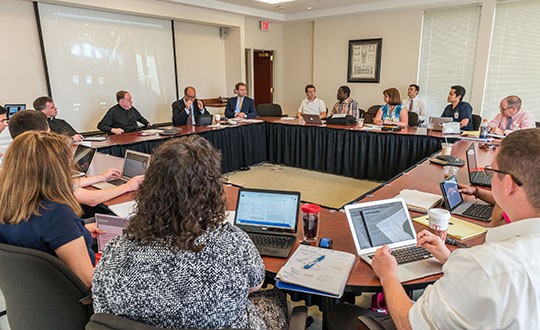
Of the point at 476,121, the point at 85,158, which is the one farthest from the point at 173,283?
the point at 476,121

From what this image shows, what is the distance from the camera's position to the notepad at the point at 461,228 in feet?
5.10

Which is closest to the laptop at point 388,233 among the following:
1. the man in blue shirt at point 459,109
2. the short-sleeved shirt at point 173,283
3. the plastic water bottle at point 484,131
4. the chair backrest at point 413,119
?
the short-sleeved shirt at point 173,283

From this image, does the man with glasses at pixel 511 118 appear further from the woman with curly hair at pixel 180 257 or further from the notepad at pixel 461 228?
the woman with curly hair at pixel 180 257

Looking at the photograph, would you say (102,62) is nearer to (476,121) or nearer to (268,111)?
(268,111)

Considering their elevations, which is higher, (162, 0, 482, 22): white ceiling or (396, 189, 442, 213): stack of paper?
(162, 0, 482, 22): white ceiling

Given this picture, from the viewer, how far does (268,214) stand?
163 cm

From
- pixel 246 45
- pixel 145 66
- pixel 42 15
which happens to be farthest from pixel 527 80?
pixel 42 15

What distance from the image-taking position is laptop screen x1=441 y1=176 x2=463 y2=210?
184cm

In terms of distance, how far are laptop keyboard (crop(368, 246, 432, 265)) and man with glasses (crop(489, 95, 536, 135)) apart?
3.28 metres

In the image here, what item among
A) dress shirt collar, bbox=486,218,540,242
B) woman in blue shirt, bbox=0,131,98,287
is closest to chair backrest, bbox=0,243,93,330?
woman in blue shirt, bbox=0,131,98,287

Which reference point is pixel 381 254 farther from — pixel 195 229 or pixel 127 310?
pixel 127 310

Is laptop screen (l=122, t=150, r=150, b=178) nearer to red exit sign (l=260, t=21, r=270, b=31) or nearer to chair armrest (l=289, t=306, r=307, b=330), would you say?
chair armrest (l=289, t=306, r=307, b=330)

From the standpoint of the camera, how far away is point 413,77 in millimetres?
6309

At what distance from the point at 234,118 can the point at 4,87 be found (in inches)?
122
